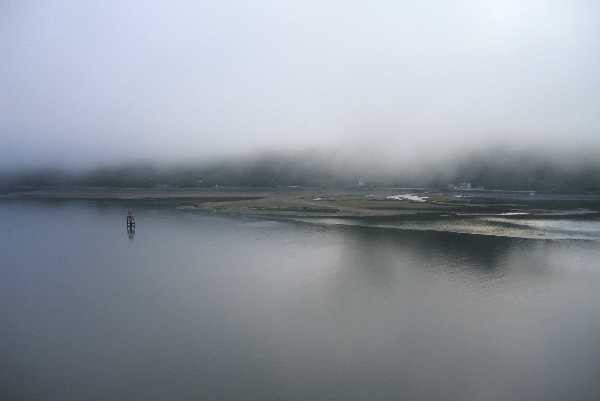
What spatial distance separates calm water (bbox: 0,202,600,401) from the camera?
1373 cm

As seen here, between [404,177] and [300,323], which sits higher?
[404,177]

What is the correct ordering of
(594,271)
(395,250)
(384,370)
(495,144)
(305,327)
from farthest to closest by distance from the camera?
(495,144)
(395,250)
(594,271)
(305,327)
(384,370)

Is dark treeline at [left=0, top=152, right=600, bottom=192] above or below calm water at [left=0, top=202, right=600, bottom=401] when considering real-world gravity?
above

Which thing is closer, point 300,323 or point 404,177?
point 300,323

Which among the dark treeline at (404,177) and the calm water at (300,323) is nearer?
the calm water at (300,323)

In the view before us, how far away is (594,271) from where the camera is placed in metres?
29.7

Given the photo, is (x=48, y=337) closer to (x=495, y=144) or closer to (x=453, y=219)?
(x=453, y=219)

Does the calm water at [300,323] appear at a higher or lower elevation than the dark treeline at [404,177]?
lower

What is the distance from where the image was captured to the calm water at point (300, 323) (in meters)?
13.7

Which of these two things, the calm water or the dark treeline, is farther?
the dark treeline

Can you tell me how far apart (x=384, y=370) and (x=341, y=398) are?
8.14 ft

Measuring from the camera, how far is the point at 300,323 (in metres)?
19.2

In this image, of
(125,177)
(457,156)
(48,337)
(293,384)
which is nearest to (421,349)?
(293,384)

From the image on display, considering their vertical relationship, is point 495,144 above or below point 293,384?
above
